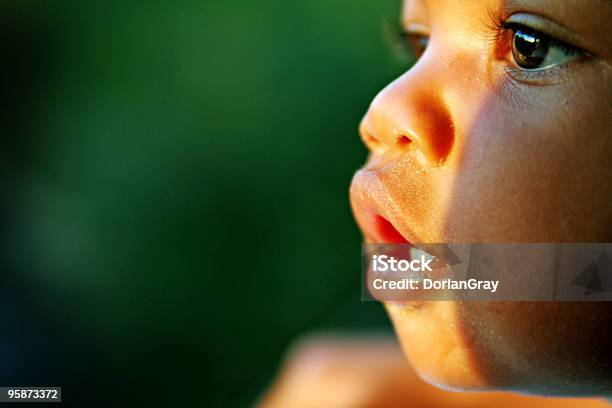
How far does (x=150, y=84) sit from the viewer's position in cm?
194

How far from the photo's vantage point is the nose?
454 mm

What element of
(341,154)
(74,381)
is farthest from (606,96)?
(341,154)

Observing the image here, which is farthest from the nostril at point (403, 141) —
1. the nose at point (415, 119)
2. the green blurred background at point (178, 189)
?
the green blurred background at point (178, 189)

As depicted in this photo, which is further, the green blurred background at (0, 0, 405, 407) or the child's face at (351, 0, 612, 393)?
the green blurred background at (0, 0, 405, 407)

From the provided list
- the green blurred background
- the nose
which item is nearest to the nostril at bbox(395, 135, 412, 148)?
the nose

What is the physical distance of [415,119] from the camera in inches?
18.1

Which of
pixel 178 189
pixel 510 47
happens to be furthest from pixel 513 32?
pixel 178 189

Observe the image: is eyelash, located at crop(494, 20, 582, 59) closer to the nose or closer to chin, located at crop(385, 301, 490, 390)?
the nose

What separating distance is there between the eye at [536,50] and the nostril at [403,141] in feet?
0.24

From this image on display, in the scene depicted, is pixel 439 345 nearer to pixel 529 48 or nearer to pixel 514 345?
pixel 514 345

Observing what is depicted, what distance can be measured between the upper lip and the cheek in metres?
0.03

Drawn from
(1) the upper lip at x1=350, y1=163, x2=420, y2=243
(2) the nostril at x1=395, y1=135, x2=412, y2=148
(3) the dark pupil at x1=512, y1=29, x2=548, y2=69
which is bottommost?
(1) the upper lip at x1=350, y1=163, x2=420, y2=243

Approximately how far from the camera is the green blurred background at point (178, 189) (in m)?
1.63

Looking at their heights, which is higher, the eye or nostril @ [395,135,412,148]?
the eye
